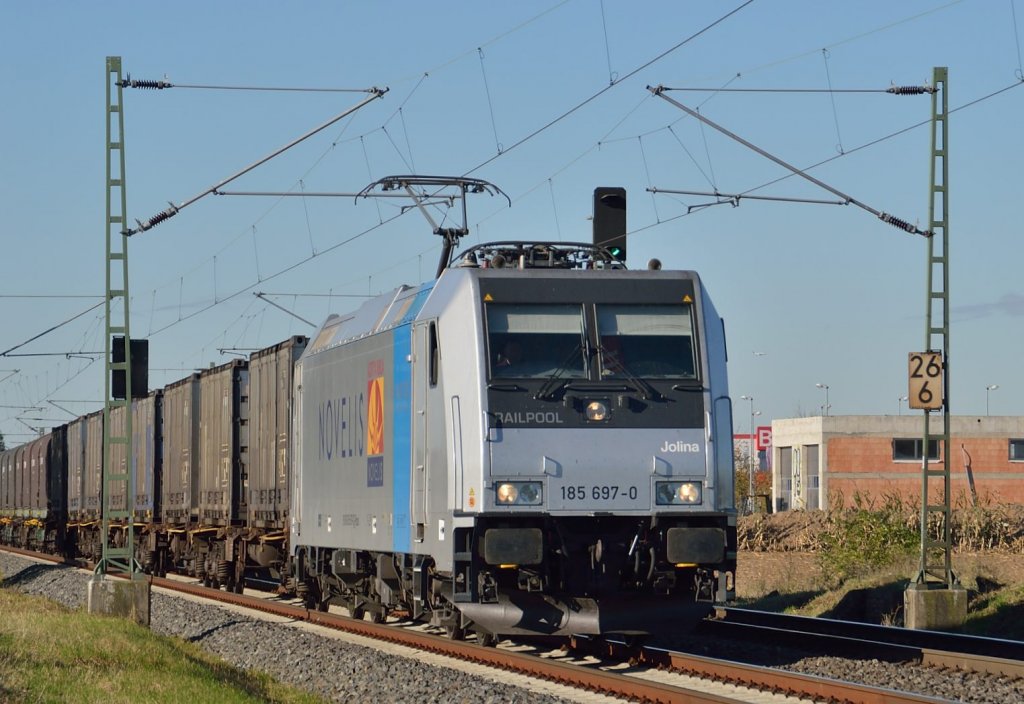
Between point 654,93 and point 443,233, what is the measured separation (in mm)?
6796

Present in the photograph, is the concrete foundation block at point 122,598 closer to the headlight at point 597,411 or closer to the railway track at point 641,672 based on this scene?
the railway track at point 641,672

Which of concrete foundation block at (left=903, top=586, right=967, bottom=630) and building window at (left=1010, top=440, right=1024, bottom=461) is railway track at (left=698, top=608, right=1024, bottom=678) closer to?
concrete foundation block at (left=903, top=586, right=967, bottom=630)

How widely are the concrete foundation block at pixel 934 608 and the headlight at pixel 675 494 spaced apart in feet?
18.8

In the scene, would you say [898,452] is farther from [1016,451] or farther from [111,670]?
[111,670]

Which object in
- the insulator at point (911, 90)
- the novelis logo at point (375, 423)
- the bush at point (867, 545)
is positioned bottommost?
the bush at point (867, 545)

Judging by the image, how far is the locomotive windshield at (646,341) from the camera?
14.4m

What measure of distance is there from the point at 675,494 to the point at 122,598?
9.87 m

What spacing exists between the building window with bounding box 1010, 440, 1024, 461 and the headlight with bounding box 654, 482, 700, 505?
5977cm

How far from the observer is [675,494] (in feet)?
46.4

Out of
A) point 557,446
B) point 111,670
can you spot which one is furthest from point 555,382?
point 111,670

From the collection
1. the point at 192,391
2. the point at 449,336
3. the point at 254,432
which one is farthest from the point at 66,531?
the point at 449,336

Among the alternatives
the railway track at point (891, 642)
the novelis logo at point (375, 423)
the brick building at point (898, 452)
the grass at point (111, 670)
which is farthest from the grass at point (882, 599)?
the brick building at point (898, 452)

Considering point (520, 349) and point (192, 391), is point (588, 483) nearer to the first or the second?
point (520, 349)

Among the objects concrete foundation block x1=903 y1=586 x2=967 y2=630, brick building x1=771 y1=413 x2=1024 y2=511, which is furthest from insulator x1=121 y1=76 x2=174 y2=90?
brick building x1=771 y1=413 x2=1024 y2=511
